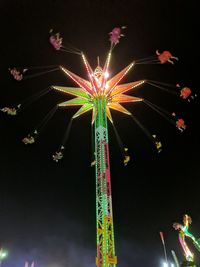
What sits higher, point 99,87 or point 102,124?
point 99,87

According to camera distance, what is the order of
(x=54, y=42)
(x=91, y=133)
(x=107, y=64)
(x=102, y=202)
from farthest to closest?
(x=91, y=133)
(x=107, y=64)
(x=54, y=42)
(x=102, y=202)

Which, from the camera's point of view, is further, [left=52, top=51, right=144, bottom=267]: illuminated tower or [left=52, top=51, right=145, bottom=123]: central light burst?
[left=52, top=51, right=145, bottom=123]: central light burst

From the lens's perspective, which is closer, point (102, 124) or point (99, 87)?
point (102, 124)

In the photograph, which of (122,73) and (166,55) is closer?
(166,55)

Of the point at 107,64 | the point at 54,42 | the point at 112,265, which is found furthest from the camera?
the point at 107,64

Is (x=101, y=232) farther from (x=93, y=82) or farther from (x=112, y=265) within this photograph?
(x=93, y=82)

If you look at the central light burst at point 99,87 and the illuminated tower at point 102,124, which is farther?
the central light burst at point 99,87

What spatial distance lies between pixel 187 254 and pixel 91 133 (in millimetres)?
15633

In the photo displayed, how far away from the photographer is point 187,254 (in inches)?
1117

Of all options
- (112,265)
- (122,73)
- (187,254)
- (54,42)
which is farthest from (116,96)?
(187,254)

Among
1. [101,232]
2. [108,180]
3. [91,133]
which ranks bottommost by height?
[101,232]

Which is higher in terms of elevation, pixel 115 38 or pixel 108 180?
pixel 115 38

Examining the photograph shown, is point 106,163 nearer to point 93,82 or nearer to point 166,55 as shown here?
point 93,82

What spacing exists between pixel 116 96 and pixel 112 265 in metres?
13.2
